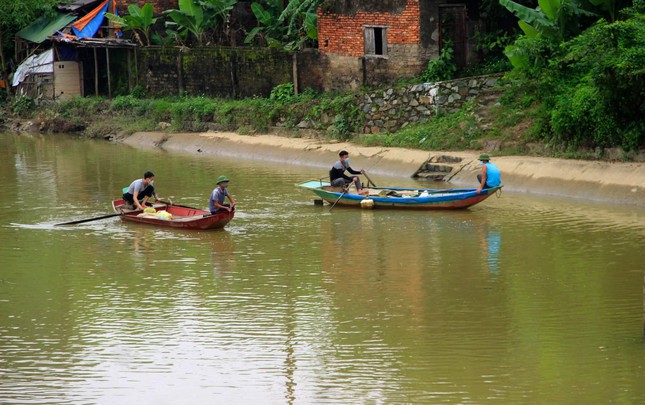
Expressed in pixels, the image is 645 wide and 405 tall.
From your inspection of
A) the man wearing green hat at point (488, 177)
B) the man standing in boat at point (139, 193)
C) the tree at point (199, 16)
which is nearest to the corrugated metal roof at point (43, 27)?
the tree at point (199, 16)

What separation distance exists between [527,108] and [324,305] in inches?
533

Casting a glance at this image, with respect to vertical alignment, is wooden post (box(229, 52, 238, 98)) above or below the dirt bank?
above

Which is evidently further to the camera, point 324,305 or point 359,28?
point 359,28

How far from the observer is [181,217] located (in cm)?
2306

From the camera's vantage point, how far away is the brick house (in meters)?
33.0

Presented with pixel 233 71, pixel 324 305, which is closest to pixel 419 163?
pixel 233 71

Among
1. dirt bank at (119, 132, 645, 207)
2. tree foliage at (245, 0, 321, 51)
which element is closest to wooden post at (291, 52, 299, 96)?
tree foliage at (245, 0, 321, 51)

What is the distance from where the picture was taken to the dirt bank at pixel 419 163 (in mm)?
24672

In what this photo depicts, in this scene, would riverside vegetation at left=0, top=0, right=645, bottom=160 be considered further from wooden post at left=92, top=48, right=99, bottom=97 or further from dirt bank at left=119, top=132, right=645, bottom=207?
wooden post at left=92, top=48, right=99, bottom=97

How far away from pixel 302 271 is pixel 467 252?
3.18m

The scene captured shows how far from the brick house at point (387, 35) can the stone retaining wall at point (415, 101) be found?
2.12m

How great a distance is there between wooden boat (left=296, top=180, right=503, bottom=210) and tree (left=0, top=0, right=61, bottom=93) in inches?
825

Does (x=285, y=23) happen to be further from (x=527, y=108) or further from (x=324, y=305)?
(x=324, y=305)

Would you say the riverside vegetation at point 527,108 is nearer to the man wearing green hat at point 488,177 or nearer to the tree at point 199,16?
the tree at point 199,16
